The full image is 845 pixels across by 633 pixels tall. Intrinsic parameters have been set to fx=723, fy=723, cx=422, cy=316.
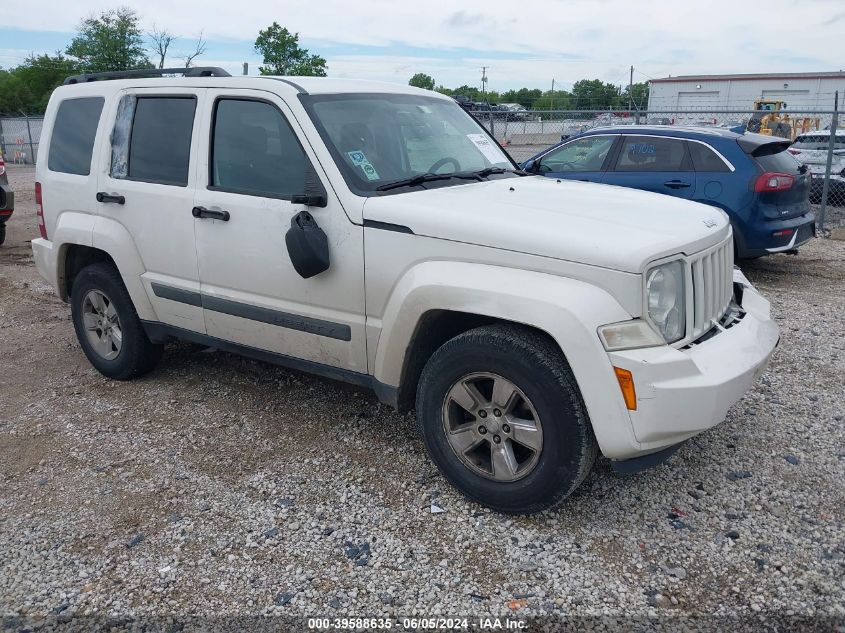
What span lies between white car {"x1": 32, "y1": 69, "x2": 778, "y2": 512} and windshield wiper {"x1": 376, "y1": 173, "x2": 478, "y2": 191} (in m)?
0.02

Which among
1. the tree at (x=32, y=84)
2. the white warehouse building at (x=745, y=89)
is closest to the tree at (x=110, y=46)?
the tree at (x=32, y=84)

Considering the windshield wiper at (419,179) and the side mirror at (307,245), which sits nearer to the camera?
the side mirror at (307,245)

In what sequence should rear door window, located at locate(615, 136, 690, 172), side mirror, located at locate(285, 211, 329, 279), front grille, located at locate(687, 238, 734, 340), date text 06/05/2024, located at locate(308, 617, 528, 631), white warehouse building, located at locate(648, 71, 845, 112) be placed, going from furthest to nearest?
1. white warehouse building, located at locate(648, 71, 845, 112)
2. rear door window, located at locate(615, 136, 690, 172)
3. side mirror, located at locate(285, 211, 329, 279)
4. front grille, located at locate(687, 238, 734, 340)
5. date text 06/05/2024, located at locate(308, 617, 528, 631)

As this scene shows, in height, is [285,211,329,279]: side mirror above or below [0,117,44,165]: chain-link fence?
below

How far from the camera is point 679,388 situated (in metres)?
2.81

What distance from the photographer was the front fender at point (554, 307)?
2838 millimetres

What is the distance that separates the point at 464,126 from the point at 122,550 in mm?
3060

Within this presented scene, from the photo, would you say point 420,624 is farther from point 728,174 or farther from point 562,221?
point 728,174

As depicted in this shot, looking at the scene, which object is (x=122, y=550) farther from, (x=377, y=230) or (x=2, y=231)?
(x=2, y=231)

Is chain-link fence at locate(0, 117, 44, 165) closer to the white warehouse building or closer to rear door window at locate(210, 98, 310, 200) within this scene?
rear door window at locate(210, 98, 310, 200)

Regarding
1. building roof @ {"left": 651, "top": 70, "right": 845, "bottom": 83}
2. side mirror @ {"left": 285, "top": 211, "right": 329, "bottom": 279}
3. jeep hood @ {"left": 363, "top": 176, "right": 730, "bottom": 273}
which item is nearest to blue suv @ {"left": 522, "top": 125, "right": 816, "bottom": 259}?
jeep hood @ {"left": 363, "top": 176, "right": 730, "bottom": 273}

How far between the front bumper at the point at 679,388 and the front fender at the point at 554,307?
72 mm

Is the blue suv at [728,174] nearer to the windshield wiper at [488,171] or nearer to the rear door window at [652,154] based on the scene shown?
the rear door window at [652,154]

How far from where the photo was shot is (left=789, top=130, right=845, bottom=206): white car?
1249 centimetres
